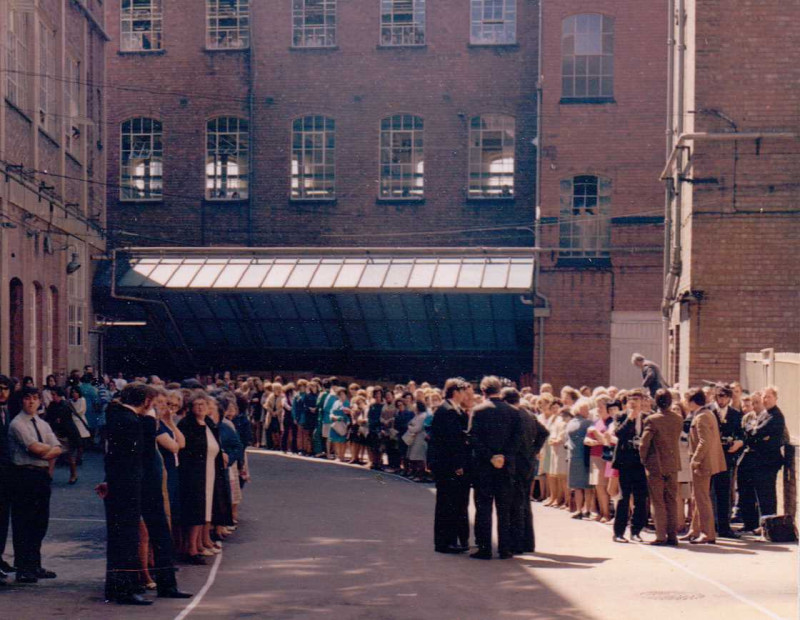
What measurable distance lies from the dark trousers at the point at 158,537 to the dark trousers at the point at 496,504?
376 centimetres

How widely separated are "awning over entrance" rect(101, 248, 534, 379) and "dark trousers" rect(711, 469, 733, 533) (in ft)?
62.3

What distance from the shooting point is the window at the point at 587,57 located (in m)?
33.8

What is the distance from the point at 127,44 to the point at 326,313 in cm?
1103

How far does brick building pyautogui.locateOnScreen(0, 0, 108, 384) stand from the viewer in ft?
80.7

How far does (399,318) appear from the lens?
115ft

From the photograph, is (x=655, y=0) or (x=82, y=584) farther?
(x=655, y=0)

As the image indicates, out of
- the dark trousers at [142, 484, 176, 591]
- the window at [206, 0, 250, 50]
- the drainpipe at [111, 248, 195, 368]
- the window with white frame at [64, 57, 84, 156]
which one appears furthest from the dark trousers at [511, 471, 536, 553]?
the window at [206, 0, 250, 50]

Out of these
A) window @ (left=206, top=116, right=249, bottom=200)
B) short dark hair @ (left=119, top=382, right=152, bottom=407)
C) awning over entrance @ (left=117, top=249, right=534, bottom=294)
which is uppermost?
window @ (left=206, top=116, right=249, bottom=200)

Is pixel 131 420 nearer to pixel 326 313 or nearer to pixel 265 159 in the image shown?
pixel 326 313

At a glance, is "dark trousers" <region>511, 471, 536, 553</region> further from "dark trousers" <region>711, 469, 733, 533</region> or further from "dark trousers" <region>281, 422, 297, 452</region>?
"dark trousers" <region>281, 422, 297, 452</region>

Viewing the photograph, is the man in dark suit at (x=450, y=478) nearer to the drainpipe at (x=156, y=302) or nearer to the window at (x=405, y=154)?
the drainpipe at (x=156, y=302)

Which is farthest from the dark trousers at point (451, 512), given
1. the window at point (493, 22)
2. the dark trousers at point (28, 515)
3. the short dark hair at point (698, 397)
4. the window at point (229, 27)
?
the window at point (229, 27)

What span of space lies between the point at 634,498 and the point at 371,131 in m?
24.5

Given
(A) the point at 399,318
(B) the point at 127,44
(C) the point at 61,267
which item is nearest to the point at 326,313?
(A) the point at 399,318
